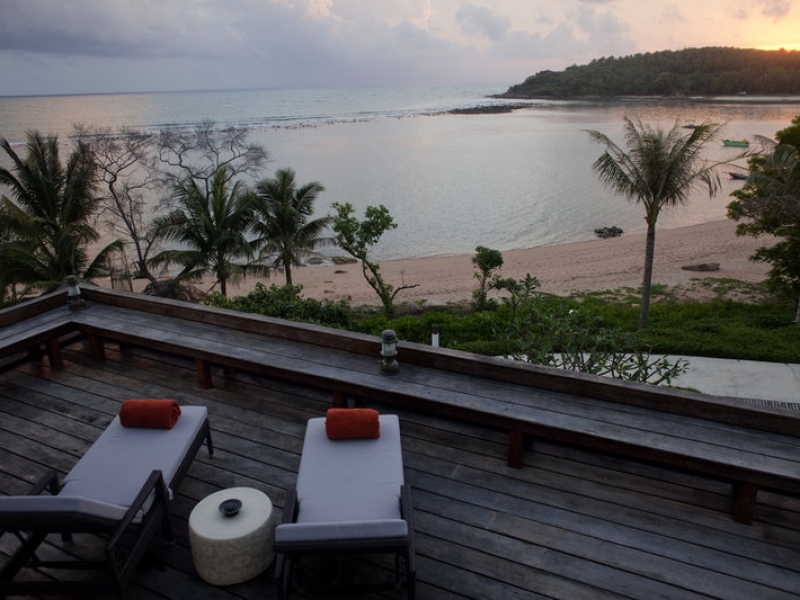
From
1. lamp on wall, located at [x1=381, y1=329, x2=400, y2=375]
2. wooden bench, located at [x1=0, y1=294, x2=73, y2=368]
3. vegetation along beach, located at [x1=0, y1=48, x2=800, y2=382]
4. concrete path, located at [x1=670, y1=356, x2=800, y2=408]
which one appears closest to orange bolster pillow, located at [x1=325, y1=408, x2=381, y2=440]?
lamp on wall, located at [x1=381, y1=329, x2=400, y2=375]

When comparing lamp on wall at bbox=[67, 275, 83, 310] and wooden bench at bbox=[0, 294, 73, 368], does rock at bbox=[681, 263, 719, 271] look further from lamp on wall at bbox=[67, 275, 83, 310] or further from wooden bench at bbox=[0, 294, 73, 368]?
Result: wooden bench at bbox=[0, 294, 73, 368]

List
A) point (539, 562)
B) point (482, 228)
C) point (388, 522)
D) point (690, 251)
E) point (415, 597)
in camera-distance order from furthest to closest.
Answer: point (482, 228)
point (690, 251)
point (539, 562)
point (415, 597)
point (388, 522)

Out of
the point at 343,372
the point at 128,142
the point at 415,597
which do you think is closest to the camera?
the point at 415,597

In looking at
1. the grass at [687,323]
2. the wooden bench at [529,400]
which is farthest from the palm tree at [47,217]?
the wooden bench at [529,400]

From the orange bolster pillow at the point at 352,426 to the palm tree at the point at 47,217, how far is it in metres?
10.3

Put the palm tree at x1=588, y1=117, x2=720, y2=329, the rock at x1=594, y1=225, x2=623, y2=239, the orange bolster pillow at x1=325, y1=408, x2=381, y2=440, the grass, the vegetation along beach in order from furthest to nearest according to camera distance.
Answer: the rock at x1=594, y1=225, x2=623, y2=239
the palm tree at x1=588, y1=117, x2=720, y2=329
the vegetation along beach
the grass
the orange bolster pillow at x1=325, y1=408, x2=381, y2=440

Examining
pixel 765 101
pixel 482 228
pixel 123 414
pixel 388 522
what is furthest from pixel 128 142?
pixel 765 101

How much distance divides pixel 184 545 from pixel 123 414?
889mm

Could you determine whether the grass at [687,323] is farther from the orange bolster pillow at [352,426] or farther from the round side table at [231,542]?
the round side table at [231,542]

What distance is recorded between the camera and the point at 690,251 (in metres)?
21.9

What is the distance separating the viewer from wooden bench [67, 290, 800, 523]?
2.90 meters

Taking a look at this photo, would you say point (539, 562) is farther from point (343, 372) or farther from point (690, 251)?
point (690, 251)

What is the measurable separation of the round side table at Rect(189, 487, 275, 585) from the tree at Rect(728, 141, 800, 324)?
496 inches

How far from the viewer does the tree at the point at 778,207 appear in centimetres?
1155
